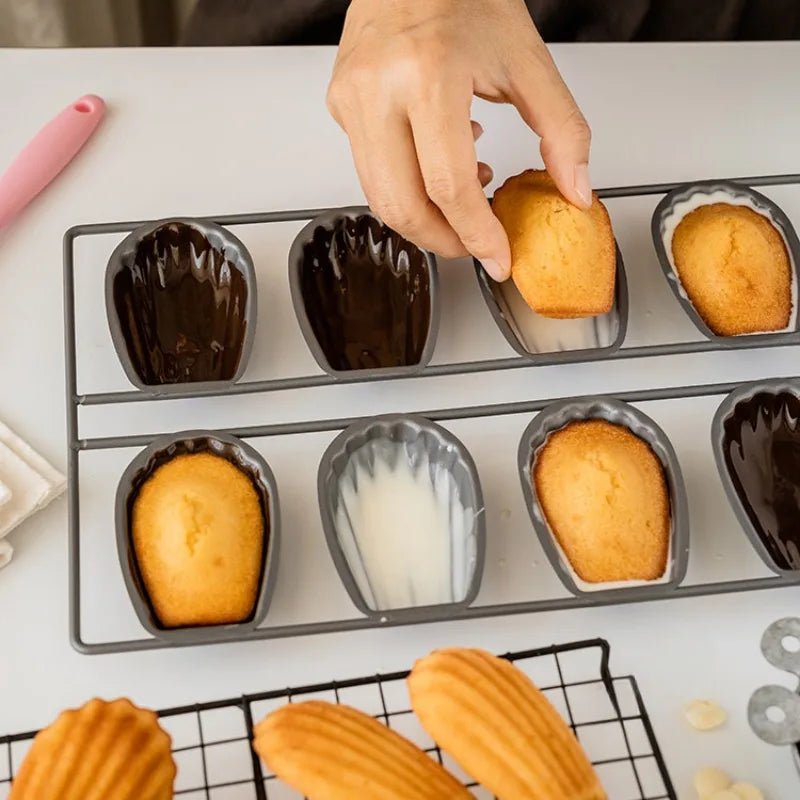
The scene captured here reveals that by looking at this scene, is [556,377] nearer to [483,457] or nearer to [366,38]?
[483,457]

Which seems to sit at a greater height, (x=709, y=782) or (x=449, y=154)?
(x=449, y=154)

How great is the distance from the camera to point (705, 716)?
703mm

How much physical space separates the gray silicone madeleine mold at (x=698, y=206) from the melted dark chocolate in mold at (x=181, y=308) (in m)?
0.35

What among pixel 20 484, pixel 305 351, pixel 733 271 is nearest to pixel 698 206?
pixel 733 271

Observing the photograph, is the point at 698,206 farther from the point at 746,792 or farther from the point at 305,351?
the point at 746,792

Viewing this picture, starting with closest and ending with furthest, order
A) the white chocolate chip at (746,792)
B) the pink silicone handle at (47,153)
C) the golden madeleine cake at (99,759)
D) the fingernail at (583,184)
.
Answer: the golden madeleine cake at (99,759)
the white chocolate chip at (746,792)
the fingernail at (583,184)
the pink silicone handle at (47,153)

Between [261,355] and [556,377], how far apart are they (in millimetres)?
237

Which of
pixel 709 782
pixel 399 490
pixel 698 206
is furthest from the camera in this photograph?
pixel 698 206

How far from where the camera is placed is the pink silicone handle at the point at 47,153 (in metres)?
0.90

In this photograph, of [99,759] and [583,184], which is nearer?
[99,759]

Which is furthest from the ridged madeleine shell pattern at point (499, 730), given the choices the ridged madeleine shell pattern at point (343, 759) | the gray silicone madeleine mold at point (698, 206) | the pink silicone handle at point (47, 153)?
the pink silicone handle at point (47, 153)

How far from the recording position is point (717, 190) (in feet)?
2.98

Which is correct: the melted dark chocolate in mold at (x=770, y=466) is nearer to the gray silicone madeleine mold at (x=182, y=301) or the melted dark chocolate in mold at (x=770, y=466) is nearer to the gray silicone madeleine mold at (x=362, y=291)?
the gray silicone madeleine mold at (x=362, y=291)

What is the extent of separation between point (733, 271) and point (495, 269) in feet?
0.66
